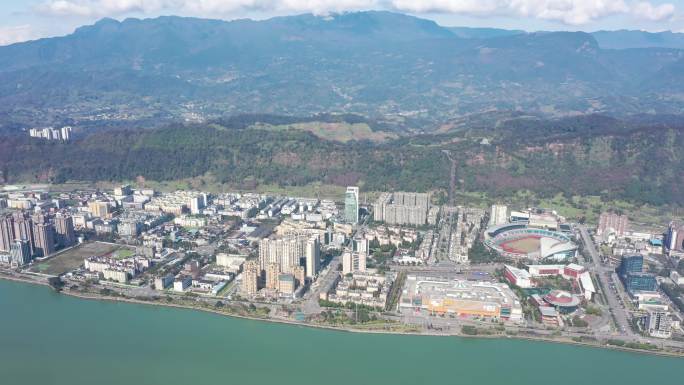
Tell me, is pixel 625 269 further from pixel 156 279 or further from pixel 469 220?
pixel 156 279

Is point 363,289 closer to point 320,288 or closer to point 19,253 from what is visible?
point 320,288

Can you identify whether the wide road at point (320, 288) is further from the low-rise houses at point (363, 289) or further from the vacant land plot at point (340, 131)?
the vacant land plot at point (340, 131)

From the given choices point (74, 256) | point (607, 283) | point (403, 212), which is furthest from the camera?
point (403, 212)

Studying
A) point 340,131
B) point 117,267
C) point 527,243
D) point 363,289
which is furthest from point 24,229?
point 340,131

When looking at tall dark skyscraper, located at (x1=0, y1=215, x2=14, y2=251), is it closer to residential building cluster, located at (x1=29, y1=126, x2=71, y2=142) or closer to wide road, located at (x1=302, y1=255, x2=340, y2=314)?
wide road, located at (x1=302, y1=255, x2=340, y2=314)

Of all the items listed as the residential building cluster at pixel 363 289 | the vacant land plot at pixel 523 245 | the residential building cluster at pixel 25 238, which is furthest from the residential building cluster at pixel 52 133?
the vacant land plot at pixel 523 245

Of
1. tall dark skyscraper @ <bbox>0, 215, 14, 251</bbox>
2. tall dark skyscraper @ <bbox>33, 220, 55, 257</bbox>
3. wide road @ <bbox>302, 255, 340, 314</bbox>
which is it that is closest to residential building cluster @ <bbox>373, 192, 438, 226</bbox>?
wide road @ <bbox>302, 255, 340, 314</bbox>
